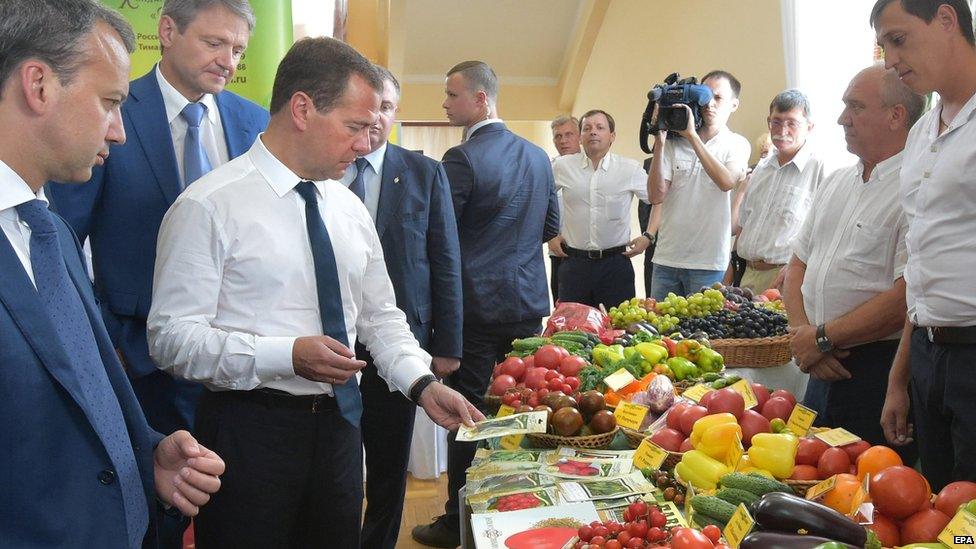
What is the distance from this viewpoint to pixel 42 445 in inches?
44.7

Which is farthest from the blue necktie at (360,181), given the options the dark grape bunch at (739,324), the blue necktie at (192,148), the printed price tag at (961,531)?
the printed price tag at (961,531)

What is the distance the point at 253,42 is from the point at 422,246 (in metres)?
1.42

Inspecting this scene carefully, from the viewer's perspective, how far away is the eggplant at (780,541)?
127 centimetres

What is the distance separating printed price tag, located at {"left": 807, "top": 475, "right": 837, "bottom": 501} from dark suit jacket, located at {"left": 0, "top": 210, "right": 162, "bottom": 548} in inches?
47.5

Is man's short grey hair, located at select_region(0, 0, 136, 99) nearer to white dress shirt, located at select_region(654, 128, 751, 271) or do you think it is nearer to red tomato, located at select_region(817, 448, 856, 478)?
red tomato, located at select_region(817, 448, 856, 478)

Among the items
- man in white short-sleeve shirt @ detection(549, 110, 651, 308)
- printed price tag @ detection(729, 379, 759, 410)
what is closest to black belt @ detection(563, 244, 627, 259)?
man in white short-sleeve shirt @ detection(549, 110, 651, 308)

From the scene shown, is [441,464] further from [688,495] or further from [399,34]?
[399,34]

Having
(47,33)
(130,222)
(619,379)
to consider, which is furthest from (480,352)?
(47,33)

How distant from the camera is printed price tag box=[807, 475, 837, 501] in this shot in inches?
60.7

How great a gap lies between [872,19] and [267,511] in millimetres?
1968

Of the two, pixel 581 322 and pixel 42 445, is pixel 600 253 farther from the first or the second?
pixel 42 445

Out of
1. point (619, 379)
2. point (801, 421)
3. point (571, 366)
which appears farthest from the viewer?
point (571, 366)

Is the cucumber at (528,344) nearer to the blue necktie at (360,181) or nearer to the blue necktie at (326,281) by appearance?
the blue necktie at (360,181)

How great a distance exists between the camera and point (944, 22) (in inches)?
79.4
